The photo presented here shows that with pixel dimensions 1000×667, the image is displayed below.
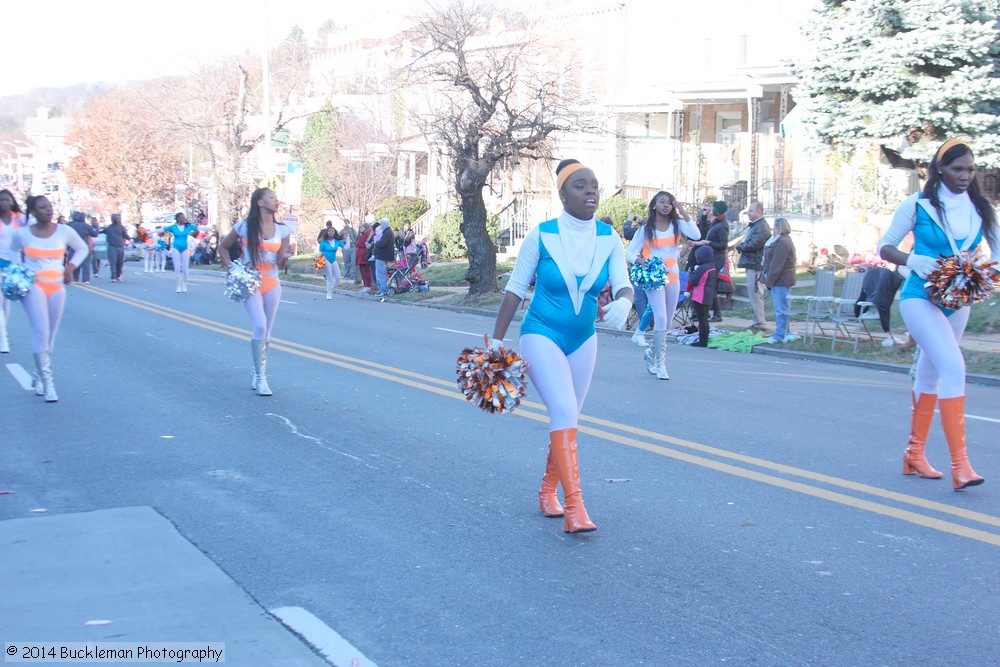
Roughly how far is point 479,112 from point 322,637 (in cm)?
2112

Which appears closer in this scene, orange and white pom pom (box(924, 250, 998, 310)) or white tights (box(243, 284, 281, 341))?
orange and white pom pom (box(924, 250, 998, 310))

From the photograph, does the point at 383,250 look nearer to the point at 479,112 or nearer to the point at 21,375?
the point at 479,112

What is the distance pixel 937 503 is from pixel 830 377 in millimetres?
6586

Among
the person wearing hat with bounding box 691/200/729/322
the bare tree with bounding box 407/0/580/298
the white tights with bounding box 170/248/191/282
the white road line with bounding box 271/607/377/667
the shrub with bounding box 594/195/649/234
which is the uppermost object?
the bare tree with bounding box 407/0/580/298

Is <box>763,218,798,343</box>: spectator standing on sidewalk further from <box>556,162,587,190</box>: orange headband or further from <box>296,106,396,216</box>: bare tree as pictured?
<box>296,106,396,216</box>: bare tree

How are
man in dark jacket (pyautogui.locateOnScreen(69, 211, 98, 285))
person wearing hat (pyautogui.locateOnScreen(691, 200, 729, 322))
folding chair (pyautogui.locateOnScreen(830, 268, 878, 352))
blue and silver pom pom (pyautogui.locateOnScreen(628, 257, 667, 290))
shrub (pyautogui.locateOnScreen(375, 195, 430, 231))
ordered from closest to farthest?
1. blue and silver pom pom (pyautogui.locateOnScreen(628, 257, 667, 290))
2. folding chair (pyautogui.locateOnScreen(830, 268, 878, 352))
3. person wearing hat (pyautogui.locateOnScreen(691, 200, 729, 322))
4. man in dark jacket (pyautogui.locateOnScreen(69, 211, 98, 285))
5. shrub (pyautogui.locateOnScreen(375, 195, 430, 231))

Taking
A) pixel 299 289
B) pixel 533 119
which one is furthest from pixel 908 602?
pixel 299 289

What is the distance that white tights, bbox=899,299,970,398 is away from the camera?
6871mm

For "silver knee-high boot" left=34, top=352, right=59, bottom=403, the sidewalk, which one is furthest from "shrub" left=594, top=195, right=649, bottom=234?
the sidewalk

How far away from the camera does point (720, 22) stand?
32469 millimetres

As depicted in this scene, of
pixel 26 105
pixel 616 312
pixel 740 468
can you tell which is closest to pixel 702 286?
pixel 740 468

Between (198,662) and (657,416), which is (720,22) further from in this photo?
(198,662)

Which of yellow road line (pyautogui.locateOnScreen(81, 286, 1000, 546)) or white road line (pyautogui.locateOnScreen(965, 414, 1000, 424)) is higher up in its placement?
yellow road line (pyautogui.locateOnScreen(81, 286, 1000, 546))

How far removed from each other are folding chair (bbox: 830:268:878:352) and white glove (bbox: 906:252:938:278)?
330 inches
